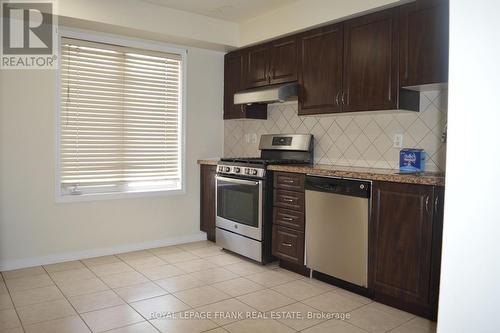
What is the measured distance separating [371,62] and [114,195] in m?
2.72

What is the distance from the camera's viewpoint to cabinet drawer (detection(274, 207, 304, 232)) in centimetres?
326

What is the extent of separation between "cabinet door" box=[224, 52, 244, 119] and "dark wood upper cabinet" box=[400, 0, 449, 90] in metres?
1.97

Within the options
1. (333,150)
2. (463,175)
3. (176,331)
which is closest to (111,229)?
(176,331)

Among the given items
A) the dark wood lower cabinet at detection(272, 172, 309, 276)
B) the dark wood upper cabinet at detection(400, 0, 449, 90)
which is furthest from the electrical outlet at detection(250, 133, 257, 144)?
the dark wood upper cabinet at detection(400, 0, 449, 90)

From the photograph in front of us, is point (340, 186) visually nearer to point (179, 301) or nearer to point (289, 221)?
point (289, 221)

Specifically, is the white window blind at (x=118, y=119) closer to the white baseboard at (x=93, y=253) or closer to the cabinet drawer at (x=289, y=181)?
the white baseboard at (x=93, y=253)

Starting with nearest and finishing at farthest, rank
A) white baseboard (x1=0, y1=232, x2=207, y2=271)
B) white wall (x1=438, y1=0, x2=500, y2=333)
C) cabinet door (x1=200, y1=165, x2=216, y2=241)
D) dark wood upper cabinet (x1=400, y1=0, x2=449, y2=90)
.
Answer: white wall (x1=438, y1=0, x2=500, y2=333)
dark wood upper cabinet (x1=400, y1=0, x2=449, y2=90)
white baseboard (x1=0, y1=232, x2=207, y2=271)
cabinet door (x1=200, y1=165, x2=216, y2=241)

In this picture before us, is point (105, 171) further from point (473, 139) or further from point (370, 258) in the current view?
point (473, 139)

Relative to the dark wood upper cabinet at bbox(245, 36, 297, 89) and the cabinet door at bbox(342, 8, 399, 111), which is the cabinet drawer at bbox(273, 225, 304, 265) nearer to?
the cabinet door at bbox(342, 8, 399, 111)

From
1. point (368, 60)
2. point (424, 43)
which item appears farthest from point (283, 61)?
point (424, 43)

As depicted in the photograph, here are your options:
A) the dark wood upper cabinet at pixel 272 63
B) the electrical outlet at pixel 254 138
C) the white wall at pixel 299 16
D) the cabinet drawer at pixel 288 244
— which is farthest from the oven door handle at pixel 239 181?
the white wall at pixel 299 16

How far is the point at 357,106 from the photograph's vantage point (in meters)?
3.11

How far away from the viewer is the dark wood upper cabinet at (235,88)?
430 cm

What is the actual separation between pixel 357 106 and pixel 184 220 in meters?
2.35
